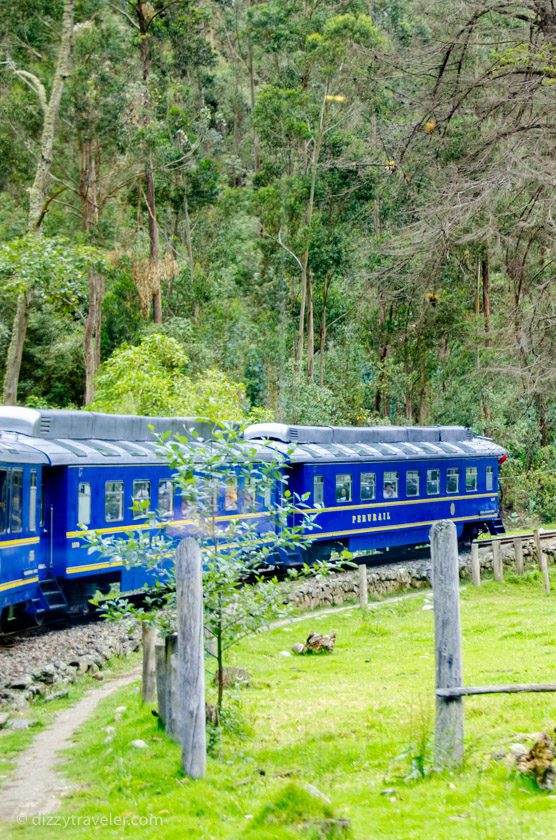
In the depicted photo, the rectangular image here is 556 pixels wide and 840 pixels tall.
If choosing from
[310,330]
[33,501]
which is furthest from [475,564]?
[310,330]

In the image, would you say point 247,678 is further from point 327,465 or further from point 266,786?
point 327,465

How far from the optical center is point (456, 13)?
16.1m

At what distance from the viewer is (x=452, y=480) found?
27.5m

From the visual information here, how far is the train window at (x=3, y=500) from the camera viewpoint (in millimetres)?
14125

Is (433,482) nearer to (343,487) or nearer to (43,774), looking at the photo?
(343,487)

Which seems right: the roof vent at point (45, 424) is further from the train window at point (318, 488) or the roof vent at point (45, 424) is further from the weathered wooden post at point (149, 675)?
the weathered wooden post at point (149, 675)

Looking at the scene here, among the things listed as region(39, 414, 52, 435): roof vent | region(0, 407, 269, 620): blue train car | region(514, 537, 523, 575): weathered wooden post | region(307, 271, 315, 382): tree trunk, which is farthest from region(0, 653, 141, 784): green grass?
region(307, 271, 315, 382): tree trunk

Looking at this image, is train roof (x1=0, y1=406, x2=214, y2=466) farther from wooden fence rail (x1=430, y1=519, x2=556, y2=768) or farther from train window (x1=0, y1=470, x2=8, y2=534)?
wooden fence rail (x1=430, y1=519, x2=556, y2=768)

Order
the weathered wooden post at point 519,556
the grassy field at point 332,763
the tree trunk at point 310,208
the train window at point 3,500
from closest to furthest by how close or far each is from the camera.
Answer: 1. the grassy field at point 332,763
2. the train window at point 3,500
3. the weathered wooden post at point 519,556
4. the tree trunk at point 310,208

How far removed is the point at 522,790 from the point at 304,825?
56.4 inches

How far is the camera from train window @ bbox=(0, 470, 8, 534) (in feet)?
46.3

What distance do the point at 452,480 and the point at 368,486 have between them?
171 inches

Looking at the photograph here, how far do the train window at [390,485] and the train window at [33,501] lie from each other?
35.4 ft

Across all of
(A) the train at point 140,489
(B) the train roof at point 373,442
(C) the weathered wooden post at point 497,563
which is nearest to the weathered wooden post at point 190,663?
(A) the train at point 140,489
